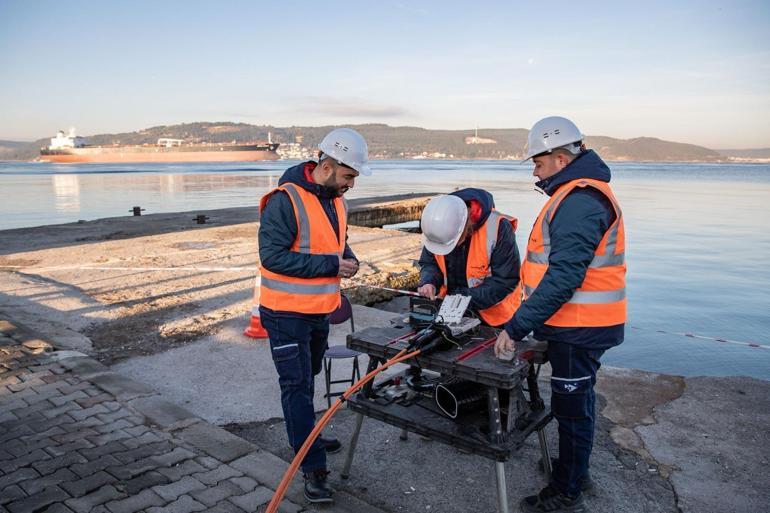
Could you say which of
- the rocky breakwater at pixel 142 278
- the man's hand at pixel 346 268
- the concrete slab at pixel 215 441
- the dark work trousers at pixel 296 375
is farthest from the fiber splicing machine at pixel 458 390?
the rocky breakwater at pixel 142 278

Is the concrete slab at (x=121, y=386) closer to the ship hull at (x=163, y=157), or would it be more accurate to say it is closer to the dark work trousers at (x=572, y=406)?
the dark work trousers at (x=572, y=406)

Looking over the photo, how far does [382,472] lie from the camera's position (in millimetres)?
3852

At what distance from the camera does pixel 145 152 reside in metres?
110

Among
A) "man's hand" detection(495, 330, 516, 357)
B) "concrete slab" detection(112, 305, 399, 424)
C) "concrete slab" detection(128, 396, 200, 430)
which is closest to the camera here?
"man's hand" detection(495, 330, 516, 357)

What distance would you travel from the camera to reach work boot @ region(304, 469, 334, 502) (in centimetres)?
332

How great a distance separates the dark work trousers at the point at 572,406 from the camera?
10.5 feet

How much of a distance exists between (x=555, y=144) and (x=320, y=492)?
8.22ft

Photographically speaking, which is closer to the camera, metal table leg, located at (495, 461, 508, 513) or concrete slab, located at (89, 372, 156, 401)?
metal table leg, located at (495, 461, 508, 513)

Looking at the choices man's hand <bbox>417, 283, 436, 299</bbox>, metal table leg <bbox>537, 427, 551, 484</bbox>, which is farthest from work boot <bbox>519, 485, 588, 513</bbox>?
man's hand <bbox>417, 283, 436, 299</bbox>

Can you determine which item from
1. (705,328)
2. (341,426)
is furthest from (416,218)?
(341,426)

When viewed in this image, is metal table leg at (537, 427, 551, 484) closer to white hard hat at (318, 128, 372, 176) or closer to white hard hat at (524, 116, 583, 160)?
white hard hat at (524, 116, 583, 160)

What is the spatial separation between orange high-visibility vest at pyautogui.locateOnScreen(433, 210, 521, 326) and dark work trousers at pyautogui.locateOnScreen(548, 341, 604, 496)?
2.76ft

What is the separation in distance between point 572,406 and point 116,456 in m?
2.98

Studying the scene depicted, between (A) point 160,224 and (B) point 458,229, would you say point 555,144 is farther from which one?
(A) point 160,224
